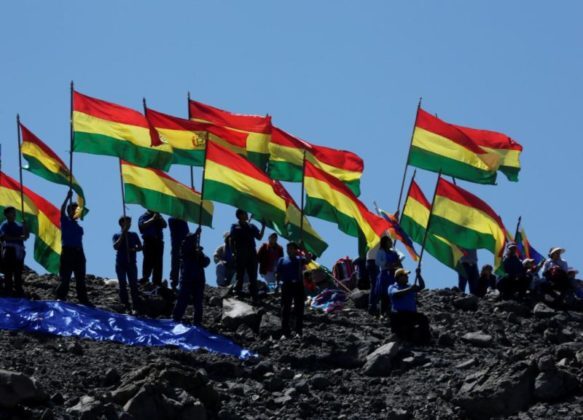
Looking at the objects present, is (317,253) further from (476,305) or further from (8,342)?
(8,342)

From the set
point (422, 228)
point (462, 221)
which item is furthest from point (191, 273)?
point (422, 228)

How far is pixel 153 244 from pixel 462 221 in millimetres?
6572

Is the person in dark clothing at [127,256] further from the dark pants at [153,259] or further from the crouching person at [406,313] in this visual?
the crouching person at [406,313]

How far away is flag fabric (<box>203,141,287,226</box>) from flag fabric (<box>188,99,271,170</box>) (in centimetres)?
407

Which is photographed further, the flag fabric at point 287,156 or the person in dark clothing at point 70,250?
the flag fabric at point 287,156

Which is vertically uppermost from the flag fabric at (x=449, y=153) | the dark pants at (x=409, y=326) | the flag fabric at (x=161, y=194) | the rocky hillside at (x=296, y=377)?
the flag fabric at (x=449, y=153)

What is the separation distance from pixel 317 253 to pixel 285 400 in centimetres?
812

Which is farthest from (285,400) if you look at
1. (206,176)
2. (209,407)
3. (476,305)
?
(476,305)

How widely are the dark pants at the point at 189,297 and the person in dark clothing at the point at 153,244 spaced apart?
4317mm

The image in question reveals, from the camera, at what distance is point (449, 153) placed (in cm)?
4594

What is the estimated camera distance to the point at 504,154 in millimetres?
46562

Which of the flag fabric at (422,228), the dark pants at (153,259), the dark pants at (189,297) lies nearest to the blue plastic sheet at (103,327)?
the dark pants at (189,297)

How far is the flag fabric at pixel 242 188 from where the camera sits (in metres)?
41.5

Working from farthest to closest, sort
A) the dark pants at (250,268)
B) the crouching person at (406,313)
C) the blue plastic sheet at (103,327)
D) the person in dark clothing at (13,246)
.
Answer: the dark pants at (250,268) → the person in dark clothing at (13,246) → the crouching person at (406,313) → the blue plastic sheet at (103,327)
